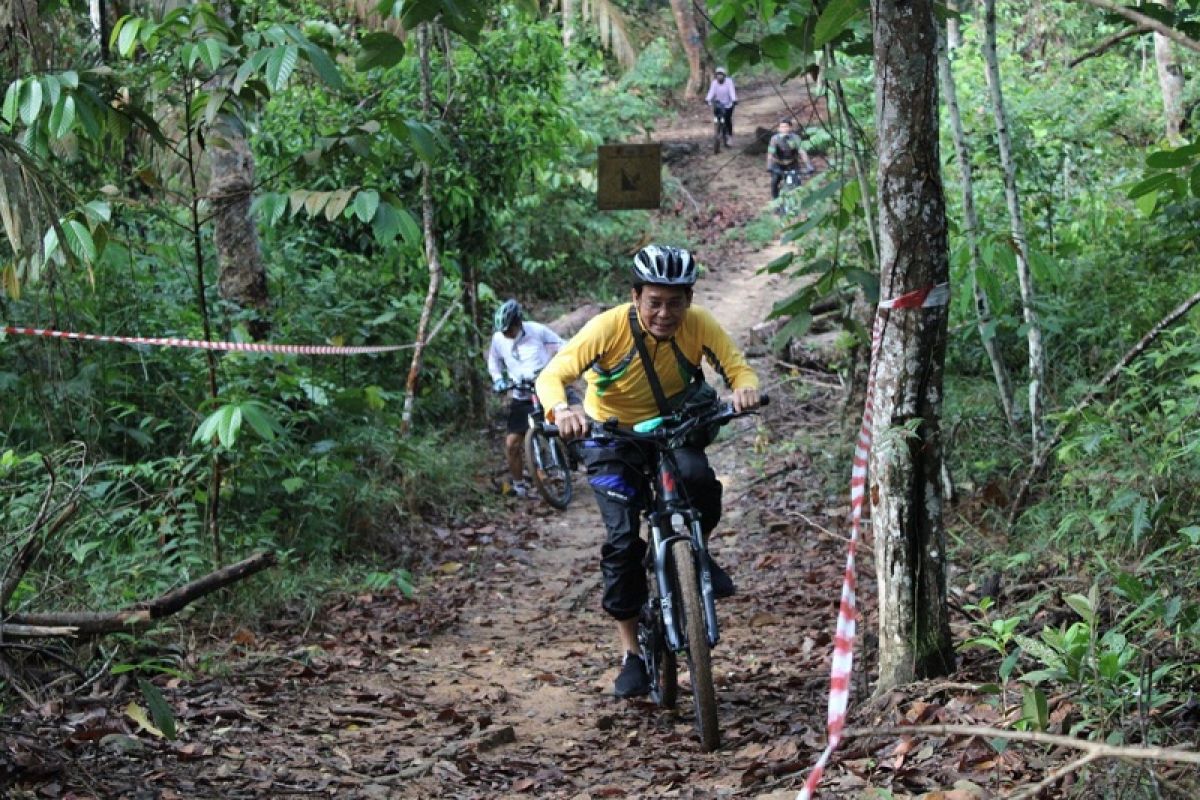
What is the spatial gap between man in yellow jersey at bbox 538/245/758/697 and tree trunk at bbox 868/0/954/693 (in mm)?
940

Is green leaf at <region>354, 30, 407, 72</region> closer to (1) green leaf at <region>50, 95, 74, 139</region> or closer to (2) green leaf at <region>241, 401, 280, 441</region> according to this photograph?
(1) green leaf at <region>50, 95, 74, 139</region>

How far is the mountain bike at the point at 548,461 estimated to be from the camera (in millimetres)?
11039

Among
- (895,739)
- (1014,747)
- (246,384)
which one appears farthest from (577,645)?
(1014,747)

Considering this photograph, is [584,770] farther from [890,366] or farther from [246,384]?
[246,384]

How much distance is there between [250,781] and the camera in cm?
454

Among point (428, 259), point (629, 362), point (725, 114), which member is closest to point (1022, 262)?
point (629, 362)

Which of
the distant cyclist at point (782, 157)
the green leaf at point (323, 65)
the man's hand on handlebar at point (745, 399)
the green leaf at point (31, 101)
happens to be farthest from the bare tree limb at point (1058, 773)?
the distant cyclist at point (782, 157)

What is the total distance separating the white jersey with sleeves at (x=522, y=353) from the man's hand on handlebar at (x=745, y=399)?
20.0 feet

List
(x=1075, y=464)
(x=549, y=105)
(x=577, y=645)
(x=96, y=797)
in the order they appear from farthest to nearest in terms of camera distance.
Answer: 1. (x=549, y=105)
2. (x=577, y=645)
3. (x=1075, y=464)
4. (x=96, y=797)

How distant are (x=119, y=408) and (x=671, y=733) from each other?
4.74m

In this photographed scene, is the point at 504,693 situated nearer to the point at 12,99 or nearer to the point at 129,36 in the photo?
the point at 12,99

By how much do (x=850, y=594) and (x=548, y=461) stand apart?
790 cm

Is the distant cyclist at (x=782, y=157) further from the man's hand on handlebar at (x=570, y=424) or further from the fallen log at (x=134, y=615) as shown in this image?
the fallen log at (x=134, y=615)

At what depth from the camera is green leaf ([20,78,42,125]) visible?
209 inches
